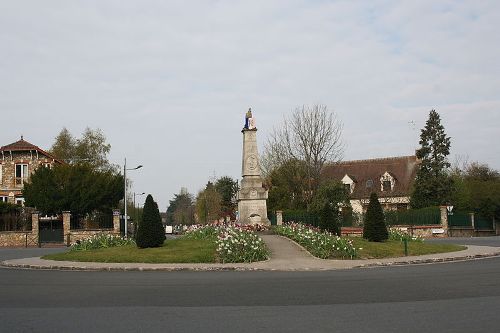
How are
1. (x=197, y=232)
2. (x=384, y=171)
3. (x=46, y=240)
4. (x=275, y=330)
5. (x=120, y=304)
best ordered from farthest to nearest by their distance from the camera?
(x=384, y=171) < (x=46, y=240) < (x=197, y=232) < (x=120, y=304) < (x=275, y=330)

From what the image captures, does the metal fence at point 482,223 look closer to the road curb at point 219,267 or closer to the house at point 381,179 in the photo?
the house at point 381,179

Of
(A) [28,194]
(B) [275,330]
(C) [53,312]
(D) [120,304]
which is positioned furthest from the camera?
(A) [28,194]

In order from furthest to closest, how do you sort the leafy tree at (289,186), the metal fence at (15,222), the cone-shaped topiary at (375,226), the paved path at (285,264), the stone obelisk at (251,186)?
the leafy tree at (289,186) < the metal fence at (15,222) < the stone obelisk at (251,186) < the cone-shaped topiary at (375,226) < the paved path at (285,264)

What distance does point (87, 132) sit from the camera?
248 feet

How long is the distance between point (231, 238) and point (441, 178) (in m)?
39.9

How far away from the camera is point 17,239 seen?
1930 inches

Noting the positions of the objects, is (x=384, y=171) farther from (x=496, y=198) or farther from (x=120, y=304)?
(x=120, y=304)

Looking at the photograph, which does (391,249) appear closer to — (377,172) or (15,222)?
(15,222)

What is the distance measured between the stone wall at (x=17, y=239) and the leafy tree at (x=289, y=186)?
24.0 m

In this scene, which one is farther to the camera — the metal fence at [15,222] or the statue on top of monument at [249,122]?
the metal fence at [15,222]

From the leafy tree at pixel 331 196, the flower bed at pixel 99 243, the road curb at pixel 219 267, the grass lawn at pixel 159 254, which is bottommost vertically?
the road curb at pixel 219 267

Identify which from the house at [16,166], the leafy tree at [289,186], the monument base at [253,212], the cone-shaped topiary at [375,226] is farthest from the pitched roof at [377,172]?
the cone-shaped topiary at [375,226]

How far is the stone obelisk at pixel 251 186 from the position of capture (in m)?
32.1

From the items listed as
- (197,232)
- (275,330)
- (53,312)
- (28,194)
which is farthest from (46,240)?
(275,330)
